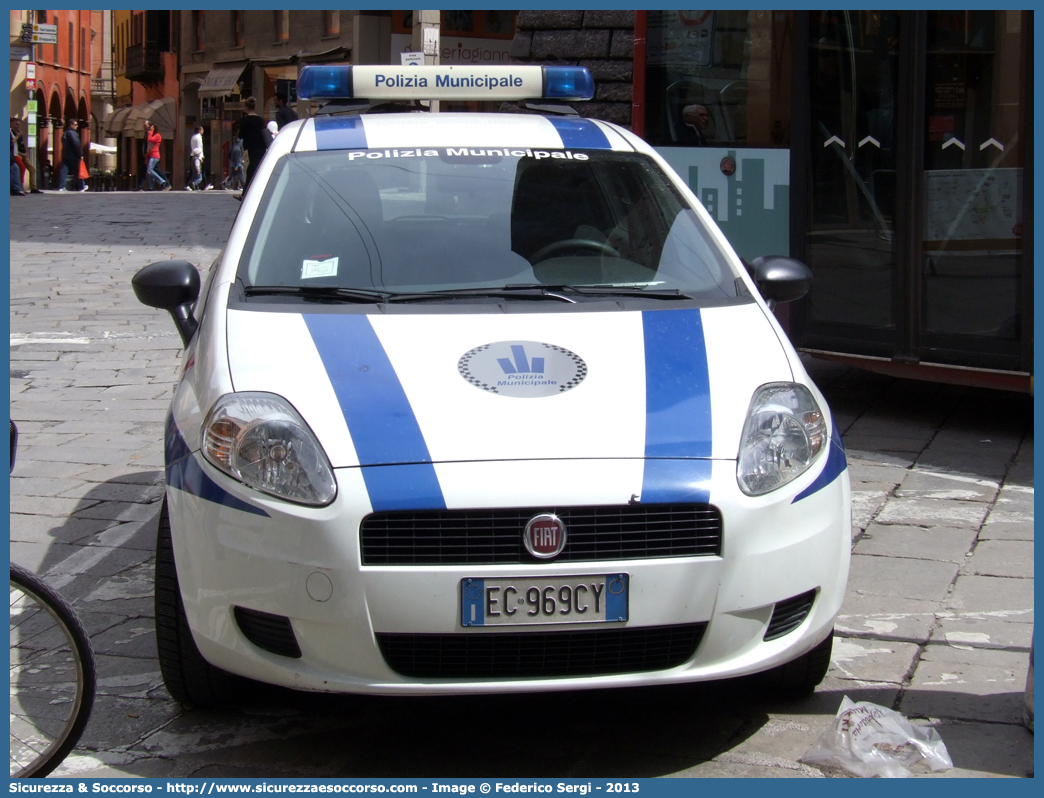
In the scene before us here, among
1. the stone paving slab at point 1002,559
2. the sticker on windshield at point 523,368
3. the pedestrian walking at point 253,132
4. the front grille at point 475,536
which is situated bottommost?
the stone paving slab at point 1002,559

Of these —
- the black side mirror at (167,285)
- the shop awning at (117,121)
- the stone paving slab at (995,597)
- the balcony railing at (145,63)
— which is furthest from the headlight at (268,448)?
the shop awning at (117,121)

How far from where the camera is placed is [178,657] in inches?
140

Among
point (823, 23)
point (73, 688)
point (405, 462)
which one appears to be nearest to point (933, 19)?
point (823, 23)

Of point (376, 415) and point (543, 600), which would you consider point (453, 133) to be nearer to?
point (376, 415)

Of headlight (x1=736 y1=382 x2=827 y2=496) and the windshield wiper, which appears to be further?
the windshield wiper

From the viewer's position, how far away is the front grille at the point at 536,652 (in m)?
3.13

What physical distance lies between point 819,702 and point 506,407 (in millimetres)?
1245

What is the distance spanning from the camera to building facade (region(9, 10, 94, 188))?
4816 cm

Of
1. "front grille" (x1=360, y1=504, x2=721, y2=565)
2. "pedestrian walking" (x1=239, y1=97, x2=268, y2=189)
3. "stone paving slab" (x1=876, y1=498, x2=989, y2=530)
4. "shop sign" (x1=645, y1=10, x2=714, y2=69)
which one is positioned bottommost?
"stone paving slab" (x1=876, y1=498, x2=989, y2=530)

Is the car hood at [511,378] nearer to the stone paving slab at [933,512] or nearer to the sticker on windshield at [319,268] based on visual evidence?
the sticker on windshield at [319,268]

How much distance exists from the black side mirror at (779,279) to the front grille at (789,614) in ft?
4.12

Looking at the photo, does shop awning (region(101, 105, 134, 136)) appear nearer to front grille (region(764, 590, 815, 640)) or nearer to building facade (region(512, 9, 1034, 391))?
building facade (region(512, 9, 1034, 391))

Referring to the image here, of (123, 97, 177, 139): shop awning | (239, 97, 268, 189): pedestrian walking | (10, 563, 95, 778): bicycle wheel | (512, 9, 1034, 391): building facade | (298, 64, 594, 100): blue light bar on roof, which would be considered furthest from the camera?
(123, 97, 177, 139): shop awning

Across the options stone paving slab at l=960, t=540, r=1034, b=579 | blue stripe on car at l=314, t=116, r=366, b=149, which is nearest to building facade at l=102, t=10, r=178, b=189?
blue stripe on car at l=314, t=116, r=366, b=149
